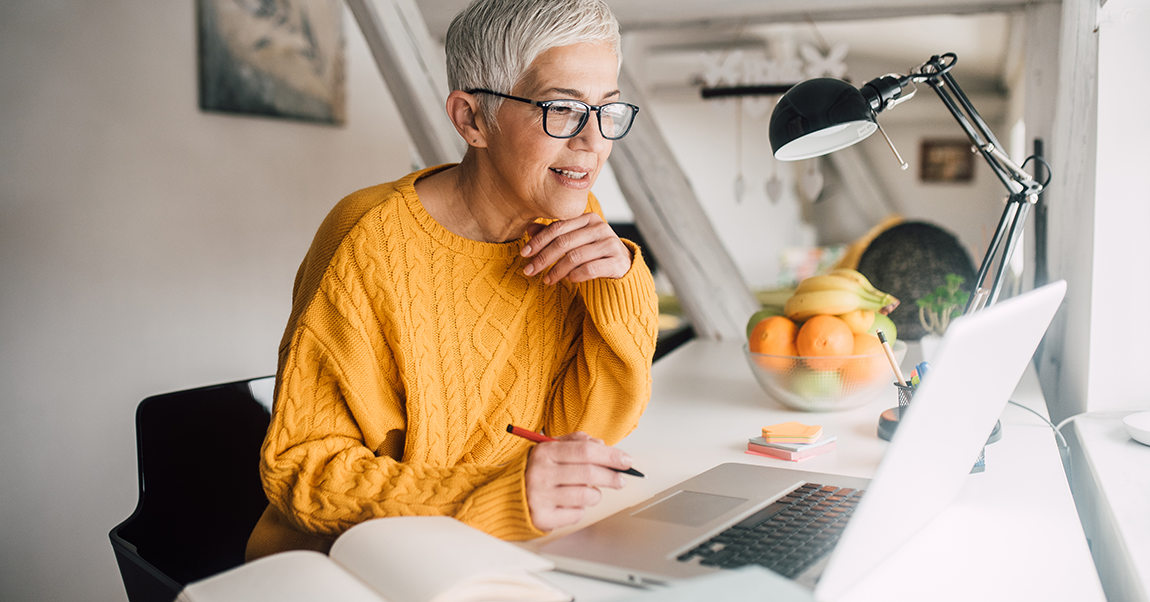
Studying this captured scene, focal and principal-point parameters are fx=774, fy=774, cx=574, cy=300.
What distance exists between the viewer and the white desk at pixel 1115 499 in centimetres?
78

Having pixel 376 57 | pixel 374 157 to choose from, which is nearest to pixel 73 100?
pixel 376 57

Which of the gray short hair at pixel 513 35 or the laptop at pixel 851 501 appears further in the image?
the gray short hair at pixel 513 35

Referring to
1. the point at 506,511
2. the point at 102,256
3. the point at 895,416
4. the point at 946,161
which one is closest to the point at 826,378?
the point at 895,416

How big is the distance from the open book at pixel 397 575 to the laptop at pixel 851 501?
98 mm

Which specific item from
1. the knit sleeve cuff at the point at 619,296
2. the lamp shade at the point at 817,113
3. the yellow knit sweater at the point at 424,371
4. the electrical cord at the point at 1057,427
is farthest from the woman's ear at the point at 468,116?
the electrical cord at the point at 1057,427

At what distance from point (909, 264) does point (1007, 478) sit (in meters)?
1.07

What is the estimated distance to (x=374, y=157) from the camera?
2.72m

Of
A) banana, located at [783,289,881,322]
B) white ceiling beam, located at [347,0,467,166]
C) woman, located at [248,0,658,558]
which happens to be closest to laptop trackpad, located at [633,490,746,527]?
woman, located at [248,0,658,558]

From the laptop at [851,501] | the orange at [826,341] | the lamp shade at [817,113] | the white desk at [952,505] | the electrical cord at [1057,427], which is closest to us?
the laptop at [851,501]

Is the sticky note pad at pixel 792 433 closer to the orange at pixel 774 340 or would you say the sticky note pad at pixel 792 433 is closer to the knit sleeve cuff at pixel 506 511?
the orange at pixel 774 340

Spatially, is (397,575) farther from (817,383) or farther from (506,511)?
(817,383)

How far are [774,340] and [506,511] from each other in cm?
74

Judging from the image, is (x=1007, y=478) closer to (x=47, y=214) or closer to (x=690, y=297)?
(x=690, y=297)

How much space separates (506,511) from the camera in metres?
0.80
